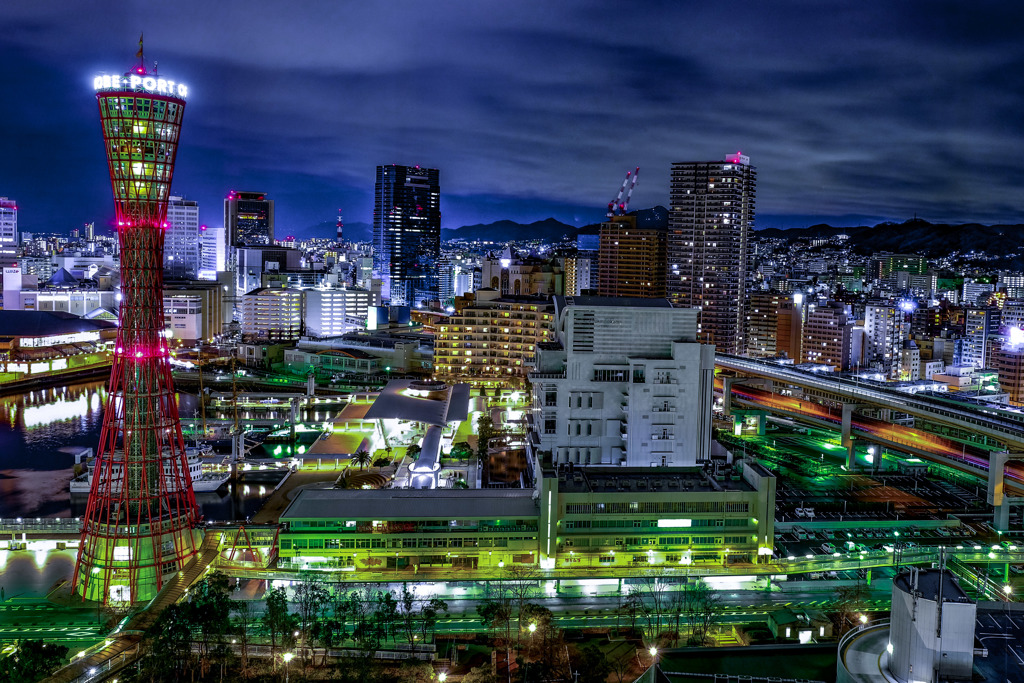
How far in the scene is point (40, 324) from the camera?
4328 centimetres

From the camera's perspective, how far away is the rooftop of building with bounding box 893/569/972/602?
8.61 metres

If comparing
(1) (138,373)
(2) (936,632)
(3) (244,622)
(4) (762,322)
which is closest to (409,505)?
(3) (244,622)

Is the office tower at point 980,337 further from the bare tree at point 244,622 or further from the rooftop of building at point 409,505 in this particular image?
the bare tree at point 244,622

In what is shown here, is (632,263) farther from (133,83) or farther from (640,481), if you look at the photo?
(133,83)

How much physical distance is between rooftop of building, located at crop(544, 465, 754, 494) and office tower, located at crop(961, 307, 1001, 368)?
31.5 meters

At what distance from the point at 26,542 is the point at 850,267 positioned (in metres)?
82.0

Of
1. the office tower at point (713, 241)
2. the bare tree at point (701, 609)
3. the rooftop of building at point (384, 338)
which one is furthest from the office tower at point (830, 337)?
the bare tree at point (701, 609)

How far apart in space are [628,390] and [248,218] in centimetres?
7541

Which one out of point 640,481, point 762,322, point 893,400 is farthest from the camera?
point 762,322

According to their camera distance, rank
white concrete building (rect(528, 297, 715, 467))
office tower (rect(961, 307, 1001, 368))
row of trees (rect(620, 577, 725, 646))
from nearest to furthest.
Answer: row of trees (rect(620, 577, 725, 646)) < white concrete building (rect(528, 297, 715, 467)) < office tower (rect(961, 307, 1001, 368))

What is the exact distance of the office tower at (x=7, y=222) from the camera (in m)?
65.9

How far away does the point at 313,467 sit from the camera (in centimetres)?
2408

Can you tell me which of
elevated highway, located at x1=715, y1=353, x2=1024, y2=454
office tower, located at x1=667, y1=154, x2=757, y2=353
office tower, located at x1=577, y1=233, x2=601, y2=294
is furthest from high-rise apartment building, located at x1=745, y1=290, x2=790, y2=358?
office tower, located at x1=577, y1=233, x2=601, y2=294

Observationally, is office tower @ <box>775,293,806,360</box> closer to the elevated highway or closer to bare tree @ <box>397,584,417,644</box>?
the elevated highway
